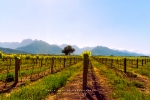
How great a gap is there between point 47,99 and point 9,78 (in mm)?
10880

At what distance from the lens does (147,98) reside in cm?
1183

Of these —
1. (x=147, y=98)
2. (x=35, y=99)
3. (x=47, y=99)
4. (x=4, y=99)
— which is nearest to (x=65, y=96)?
(x=47, y=99)

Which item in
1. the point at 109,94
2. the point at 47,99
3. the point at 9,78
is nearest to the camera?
the point at 47,99

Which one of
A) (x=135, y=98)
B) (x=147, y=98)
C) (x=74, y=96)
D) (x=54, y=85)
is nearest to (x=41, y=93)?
(x=74, y=96)

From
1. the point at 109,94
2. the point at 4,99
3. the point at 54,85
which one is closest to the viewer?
the point at 4,99

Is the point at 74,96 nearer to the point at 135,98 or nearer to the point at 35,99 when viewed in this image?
the point at 35,99

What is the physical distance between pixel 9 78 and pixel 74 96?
10.8 meters

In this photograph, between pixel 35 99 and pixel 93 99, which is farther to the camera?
pixel 93 99

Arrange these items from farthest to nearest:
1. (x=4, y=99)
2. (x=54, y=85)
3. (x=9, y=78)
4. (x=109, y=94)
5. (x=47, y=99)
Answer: (x=9, y=78) → (x=54, y=85) → (x=109, y=94) → (x=47, y=99) → (x=4, y=99)

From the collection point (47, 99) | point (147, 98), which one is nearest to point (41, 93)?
point (47, 99)

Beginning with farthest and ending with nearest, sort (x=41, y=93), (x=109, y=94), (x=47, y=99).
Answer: (x=109, y=94)
(x=41, y=93)
(x=47, y=99)

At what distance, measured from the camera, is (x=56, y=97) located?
11953 millimetres

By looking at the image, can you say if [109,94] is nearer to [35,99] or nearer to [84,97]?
[84,97]

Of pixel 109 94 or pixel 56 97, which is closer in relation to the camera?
pixel 56 97
